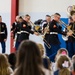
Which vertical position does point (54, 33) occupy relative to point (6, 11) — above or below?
below

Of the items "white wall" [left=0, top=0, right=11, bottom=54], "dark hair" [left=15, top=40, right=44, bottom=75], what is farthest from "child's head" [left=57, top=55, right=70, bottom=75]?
"white wall" [left=0, top=0, right=11, bottom=54]

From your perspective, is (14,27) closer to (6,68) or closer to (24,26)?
(24,26)

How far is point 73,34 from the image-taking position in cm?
834

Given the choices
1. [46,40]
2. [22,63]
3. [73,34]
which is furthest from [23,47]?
[46,40]

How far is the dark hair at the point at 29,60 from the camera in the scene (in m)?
2.35

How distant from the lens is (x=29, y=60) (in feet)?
7.82

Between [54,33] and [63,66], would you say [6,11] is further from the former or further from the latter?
[63,66]

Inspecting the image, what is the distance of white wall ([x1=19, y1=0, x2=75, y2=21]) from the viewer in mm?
11139

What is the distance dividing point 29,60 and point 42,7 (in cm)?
934

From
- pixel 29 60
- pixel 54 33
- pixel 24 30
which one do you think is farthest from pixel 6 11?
pixel 29 60

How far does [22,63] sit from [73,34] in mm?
6085

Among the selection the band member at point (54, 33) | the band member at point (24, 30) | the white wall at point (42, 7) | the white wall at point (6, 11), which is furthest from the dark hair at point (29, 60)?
the white wall at point (6, 11)

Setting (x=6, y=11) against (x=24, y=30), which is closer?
(x=24, y=30)

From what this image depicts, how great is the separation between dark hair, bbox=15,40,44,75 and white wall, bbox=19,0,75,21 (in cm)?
876
